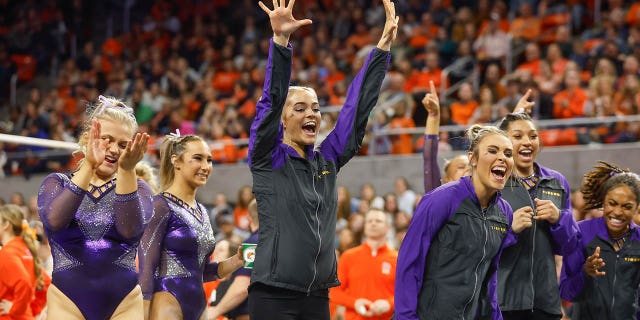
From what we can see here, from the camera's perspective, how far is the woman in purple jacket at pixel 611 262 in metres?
6.00

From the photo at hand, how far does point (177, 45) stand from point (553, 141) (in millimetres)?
9144

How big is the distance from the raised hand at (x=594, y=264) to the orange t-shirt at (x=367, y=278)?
1.86 m

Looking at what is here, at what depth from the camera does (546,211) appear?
5.43m

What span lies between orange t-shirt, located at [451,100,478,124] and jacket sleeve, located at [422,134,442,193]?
21.5ft

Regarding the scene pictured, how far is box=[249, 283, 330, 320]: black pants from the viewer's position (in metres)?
4.62

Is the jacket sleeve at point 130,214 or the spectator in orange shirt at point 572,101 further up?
the spectator in orange shirt at point 572,101

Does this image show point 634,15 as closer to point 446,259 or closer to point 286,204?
point 446,259

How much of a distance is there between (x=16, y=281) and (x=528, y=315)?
12.7 feet

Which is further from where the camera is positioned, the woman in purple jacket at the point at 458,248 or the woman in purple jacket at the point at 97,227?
the woman in purple jacket at the point at 458,248

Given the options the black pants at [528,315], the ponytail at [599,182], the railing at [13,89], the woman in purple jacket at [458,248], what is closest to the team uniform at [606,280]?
the ponytail at [599,182]

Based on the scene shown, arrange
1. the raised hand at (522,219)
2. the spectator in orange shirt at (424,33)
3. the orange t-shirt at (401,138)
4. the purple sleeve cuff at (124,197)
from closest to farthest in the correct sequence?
the purple sleeve cuff at (124,197)
the raised hand at (522,219)
the orange t-shirt at (401,138)
the spectator in orange shirt at (424,33)

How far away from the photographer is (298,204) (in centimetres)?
467

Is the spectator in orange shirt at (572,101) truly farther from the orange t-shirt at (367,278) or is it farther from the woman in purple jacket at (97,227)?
the woman in purple jacket at (97,227)

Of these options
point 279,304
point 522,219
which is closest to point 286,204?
point 279,304
